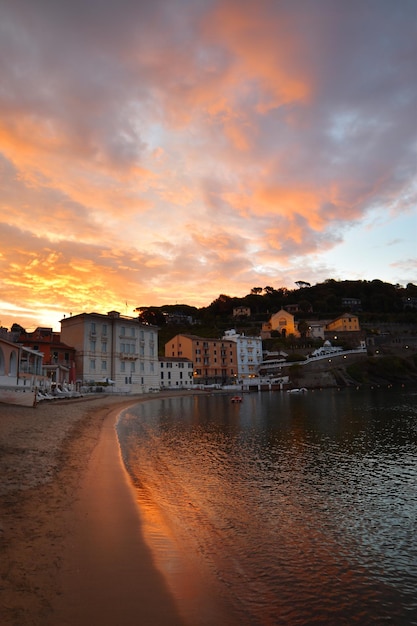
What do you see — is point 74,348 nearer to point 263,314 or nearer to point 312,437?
point 312,437

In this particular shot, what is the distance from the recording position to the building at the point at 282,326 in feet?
455

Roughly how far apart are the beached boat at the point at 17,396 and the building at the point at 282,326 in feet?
367

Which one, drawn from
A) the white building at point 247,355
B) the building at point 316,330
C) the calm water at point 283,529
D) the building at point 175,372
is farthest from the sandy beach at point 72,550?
the building at point 316,330

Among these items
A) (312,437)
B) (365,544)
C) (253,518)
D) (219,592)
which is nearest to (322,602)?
(219,592)

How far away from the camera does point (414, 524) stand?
948cm

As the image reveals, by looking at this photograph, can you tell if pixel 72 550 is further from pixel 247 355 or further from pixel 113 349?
pixel 247 355

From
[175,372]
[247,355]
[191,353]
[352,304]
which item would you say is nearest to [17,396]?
[175,372]

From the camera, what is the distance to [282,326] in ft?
464

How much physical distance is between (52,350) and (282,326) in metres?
91.9

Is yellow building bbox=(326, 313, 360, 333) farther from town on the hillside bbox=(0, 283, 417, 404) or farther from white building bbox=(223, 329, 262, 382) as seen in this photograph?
white building bbox=(223, 329, 262, 382)

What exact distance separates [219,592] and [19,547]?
3.55m

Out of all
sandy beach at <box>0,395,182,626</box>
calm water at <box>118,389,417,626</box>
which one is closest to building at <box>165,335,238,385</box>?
calm water at <box>118,389,417,626</box>

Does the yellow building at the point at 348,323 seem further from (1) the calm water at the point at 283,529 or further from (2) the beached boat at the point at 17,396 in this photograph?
(1) the calm water at the point at 283,529

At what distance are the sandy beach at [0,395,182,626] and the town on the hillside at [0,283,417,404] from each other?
21.5 meters
